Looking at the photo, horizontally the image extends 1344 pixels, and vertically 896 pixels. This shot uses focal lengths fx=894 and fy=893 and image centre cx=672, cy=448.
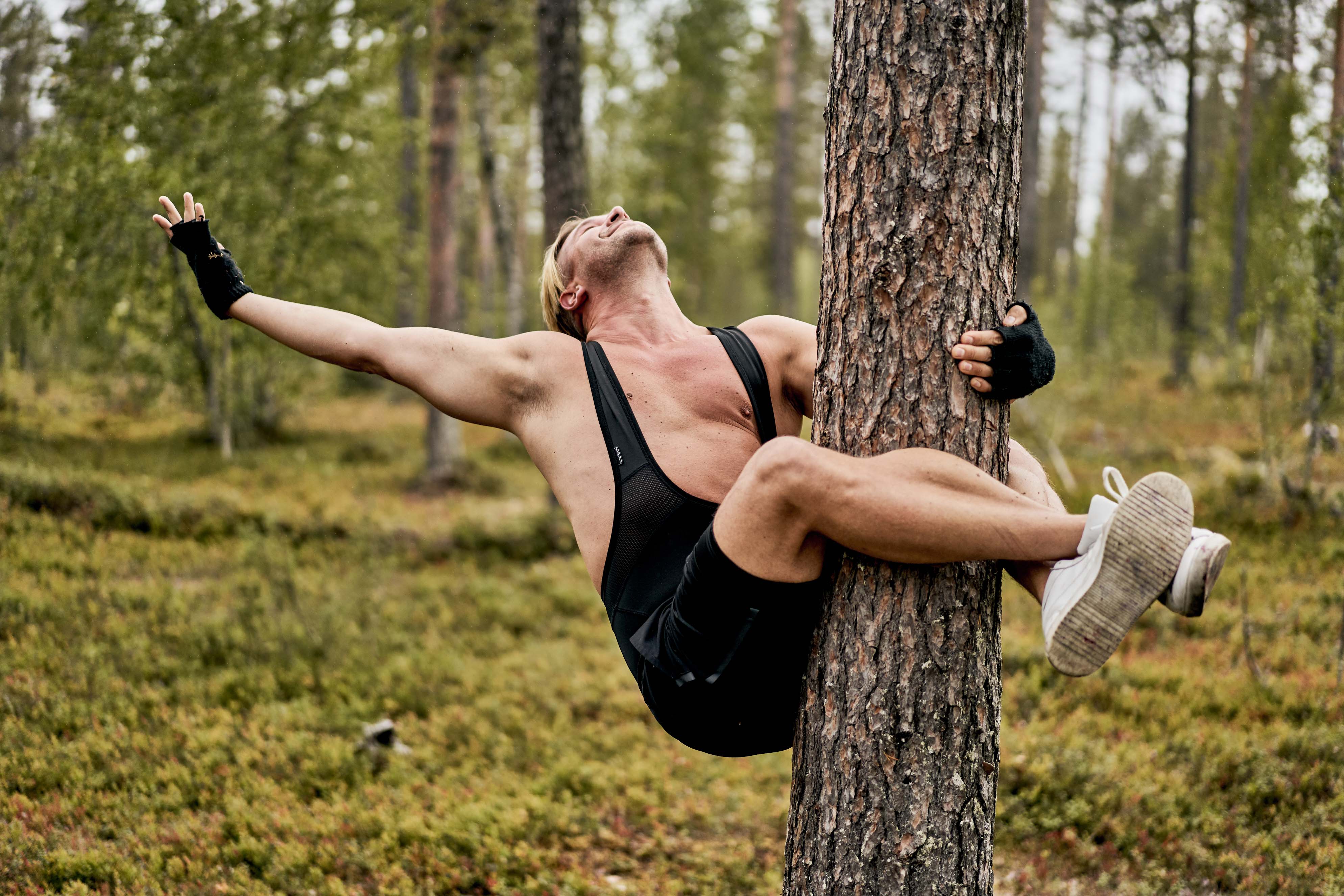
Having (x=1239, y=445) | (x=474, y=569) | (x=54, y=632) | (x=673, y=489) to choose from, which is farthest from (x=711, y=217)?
(x=673, y=489)

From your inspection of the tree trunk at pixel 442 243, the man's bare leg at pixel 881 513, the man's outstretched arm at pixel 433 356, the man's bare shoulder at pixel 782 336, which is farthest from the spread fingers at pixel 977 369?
the tree trunk at pixel 442 243

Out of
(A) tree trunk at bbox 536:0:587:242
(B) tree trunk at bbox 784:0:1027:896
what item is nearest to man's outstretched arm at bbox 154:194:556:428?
(B) tree trunk at bbox 784:0:1027:896

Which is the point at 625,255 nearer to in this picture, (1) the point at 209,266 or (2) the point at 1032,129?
(1) the point at 209,266

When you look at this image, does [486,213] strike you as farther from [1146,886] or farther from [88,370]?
[1146,886]

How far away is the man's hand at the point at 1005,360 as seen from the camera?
7.56ft

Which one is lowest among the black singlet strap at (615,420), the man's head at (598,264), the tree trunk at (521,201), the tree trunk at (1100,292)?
the black singlet strap at (615,420)

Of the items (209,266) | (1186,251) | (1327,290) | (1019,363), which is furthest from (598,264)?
(1186,251)

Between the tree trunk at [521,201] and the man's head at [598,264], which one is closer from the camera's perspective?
the man's head at [598,264]

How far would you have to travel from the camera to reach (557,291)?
3.54 meters

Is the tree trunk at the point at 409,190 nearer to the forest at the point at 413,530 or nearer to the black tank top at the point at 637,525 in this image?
the forest at the point at 413,530

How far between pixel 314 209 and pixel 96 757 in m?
8.16

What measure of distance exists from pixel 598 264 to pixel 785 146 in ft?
Answer: 49.5

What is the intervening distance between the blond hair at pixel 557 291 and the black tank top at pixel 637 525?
0.68 meters

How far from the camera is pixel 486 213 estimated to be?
70.9ft
